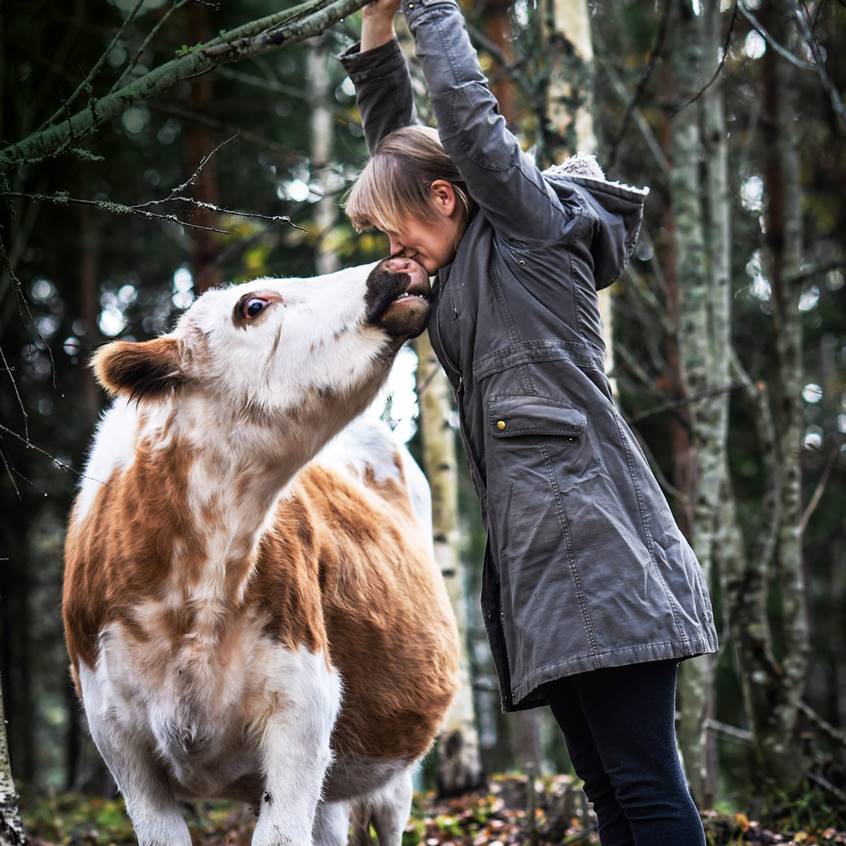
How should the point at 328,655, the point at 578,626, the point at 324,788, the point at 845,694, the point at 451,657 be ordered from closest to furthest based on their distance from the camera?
the point at 578,626, the point at 328,655, the point at 324,788, the point at 451,657, the point at 845,694

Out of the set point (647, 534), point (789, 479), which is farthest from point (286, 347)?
point (789, 479)

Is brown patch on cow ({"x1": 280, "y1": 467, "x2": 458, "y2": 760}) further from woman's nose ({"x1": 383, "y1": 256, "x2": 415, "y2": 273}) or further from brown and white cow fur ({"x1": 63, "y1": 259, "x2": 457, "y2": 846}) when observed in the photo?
woman's nose ({"x1": 383, "y1": 256, "x2": 415, "y2": 273})

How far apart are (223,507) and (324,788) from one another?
1.44 meters

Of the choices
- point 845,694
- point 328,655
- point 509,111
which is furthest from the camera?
point 845,694

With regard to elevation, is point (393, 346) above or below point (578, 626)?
above

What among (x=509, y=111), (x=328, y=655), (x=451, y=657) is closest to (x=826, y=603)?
(x=509, y=111)

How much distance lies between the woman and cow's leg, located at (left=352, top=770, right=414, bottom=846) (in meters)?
1.94

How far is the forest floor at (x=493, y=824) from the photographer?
4.72m

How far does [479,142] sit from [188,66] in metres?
0.87

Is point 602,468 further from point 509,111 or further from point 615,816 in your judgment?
point 509,111

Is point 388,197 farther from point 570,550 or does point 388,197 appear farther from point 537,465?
point 570,550

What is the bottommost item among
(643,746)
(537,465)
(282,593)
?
(643,746)

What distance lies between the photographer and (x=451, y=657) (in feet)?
15.2

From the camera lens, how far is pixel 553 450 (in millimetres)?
2604
